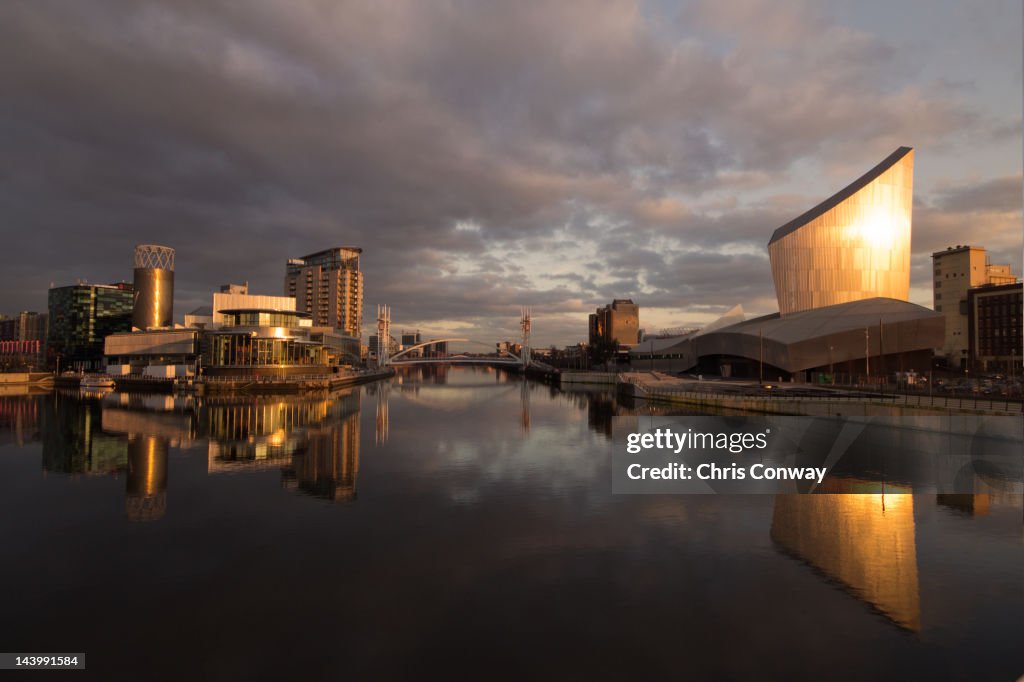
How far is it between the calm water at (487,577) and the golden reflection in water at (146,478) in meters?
0.19

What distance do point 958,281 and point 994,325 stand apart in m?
24.1

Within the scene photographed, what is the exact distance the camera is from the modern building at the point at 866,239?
80500mm

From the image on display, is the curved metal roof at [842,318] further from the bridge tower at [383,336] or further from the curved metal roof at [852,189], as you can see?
the bridge tower at [383,336]

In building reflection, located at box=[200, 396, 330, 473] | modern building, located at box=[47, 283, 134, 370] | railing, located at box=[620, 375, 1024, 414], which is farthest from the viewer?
modern building, located at box=[47, 283, 134, 370]

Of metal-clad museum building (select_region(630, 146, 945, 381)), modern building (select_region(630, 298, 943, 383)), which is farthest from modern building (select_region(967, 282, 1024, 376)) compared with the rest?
modern building (select_region(630, 298, 943, 383))

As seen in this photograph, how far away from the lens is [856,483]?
2486cm

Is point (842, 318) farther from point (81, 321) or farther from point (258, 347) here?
point (81, 321)

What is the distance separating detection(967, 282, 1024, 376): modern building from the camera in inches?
3691

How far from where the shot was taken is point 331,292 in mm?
163625

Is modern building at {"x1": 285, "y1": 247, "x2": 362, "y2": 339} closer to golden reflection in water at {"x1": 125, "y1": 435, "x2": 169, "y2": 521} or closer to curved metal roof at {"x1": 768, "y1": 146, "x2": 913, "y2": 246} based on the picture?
curved metal roof at {"x1": 768, "y1": 146, "x2": 913, "y2": 246}

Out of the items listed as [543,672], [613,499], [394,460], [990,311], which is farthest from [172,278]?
[990,311]

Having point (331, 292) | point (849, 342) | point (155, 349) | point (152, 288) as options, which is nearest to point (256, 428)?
point (849, 342)

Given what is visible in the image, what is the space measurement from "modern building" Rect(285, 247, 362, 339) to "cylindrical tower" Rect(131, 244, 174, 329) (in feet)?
137

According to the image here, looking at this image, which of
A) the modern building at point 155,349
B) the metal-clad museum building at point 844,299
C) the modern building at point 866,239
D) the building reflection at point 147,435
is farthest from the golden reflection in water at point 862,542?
the modern building at point 155,349
